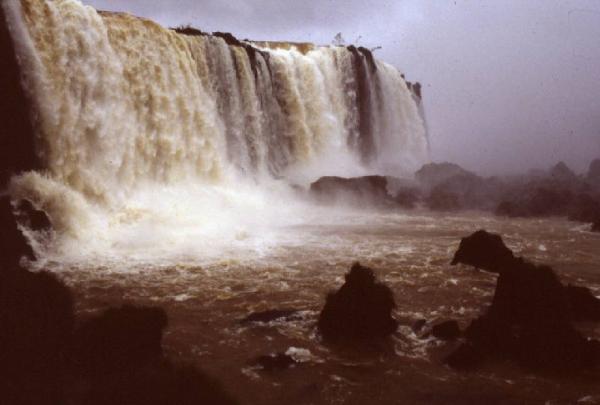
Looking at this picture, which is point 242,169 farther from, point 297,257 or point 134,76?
point 297,257

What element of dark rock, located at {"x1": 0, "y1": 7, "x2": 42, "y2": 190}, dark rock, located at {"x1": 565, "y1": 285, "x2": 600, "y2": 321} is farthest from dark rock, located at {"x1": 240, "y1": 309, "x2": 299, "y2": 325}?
dark rock, located at {"x1": 0, "y1": 7, "x2": 42, "y2": 190}

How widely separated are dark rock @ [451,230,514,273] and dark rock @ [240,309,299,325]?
521 cm

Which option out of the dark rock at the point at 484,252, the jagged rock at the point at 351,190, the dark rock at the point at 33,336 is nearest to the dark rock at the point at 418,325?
the dark rock at the point at 484,252

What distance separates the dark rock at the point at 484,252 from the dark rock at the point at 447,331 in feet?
14.3

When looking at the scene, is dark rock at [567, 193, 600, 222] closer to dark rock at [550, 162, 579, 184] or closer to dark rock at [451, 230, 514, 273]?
dark rock at [451, 230, 514, 273]

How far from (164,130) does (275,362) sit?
14556mm

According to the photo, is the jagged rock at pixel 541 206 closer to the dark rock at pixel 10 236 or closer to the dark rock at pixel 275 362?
the dark rock at pixel 275 362

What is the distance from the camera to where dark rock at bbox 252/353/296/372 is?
6.72 m

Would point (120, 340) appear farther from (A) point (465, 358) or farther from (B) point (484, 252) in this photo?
(B) point (484, 252)

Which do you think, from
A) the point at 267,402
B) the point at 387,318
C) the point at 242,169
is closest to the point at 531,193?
the point at 242,169

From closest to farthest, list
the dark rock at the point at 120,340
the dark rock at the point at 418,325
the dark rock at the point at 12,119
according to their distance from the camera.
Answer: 1. the dark rock at the point at 120,340
2. the dark rock at the point at 418,325
3. the dark rock at the point at 12,119

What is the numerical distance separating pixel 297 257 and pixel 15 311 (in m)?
7.89

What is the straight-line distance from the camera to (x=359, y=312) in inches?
301

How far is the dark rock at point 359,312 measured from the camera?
761cm
